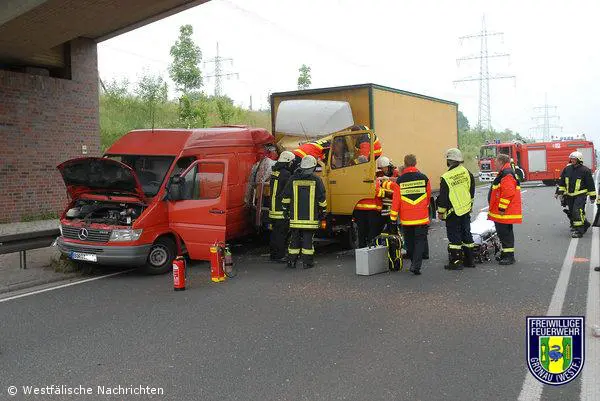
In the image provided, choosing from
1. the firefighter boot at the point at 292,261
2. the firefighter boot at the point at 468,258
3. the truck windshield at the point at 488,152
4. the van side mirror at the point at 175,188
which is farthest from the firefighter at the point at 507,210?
the truck windshield at the point at 488,152

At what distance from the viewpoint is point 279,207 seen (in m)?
9.38

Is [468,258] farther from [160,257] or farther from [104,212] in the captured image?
[104,212]

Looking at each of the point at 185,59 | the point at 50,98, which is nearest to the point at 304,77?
the point at 185,59

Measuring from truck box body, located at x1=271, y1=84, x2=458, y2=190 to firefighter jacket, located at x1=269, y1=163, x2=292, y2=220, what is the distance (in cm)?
149

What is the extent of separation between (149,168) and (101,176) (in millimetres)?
876

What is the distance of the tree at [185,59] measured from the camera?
30453 mm

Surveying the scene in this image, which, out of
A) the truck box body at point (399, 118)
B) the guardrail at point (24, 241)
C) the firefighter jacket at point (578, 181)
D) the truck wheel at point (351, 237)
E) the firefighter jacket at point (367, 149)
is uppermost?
the truck box body at point (399, 118)

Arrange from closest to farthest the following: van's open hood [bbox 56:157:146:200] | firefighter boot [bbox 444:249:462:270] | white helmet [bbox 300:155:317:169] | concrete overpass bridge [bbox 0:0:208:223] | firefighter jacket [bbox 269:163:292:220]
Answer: van's open hood [bbox 56:157:146:200] → firefighter boot [bbox 444:249:462:270] → white helmet [bbox 300:155:317:169] → firefighter jacket [bbox 269:163:292:220] → concrete overpass bridge [bbox 0:0:208:223]

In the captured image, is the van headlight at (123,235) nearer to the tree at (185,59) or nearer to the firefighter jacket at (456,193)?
the firefighter jacket at (456,193)

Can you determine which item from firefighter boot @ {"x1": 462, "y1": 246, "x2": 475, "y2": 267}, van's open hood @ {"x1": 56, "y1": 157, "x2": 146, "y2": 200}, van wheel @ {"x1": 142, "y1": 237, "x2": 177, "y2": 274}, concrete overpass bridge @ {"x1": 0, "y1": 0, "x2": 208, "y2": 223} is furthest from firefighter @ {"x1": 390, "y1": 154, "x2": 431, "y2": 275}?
concrete overpass bridge @ {"x1": 0, "y1": 0, "x2": 208, "y2": 223}

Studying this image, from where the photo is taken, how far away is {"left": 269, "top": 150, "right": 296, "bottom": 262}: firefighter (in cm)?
939

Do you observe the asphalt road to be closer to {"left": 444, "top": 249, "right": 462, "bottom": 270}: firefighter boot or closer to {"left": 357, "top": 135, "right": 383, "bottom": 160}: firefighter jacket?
{"left": 444, "top": 249, "right": 462, "bottom": 270}: firefighter boot

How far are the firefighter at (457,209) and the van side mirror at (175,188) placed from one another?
4220 millimetres

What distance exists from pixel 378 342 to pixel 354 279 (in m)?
2.85
